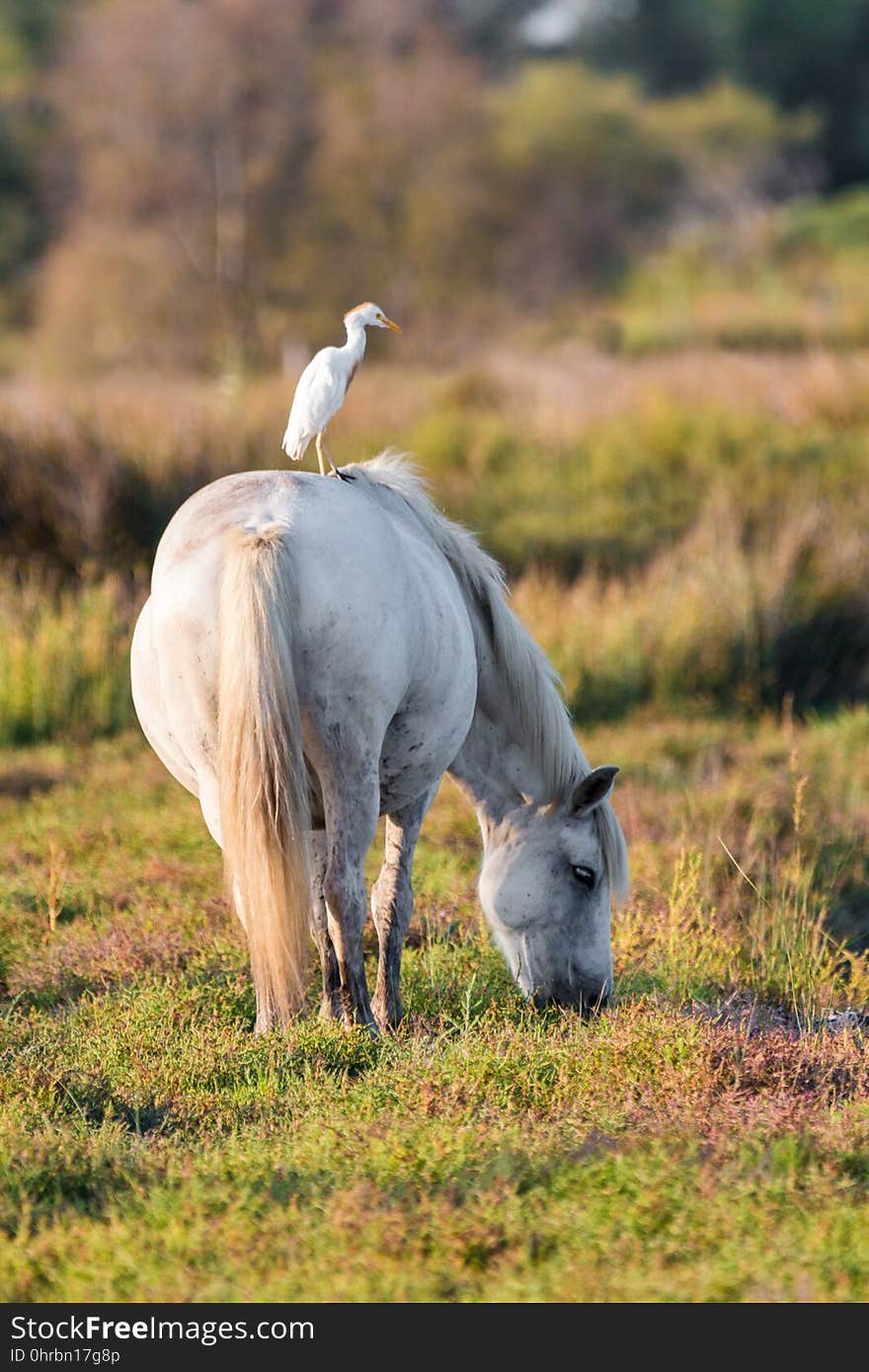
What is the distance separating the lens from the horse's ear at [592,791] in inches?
179

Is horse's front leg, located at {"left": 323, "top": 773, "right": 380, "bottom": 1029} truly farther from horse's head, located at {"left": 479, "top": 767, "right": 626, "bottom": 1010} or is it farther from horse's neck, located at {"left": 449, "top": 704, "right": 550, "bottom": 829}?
horse's neck, located at {"left": 449, "top": 704, "right": 550, "bottom": 829}

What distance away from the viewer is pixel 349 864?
3.97 meters

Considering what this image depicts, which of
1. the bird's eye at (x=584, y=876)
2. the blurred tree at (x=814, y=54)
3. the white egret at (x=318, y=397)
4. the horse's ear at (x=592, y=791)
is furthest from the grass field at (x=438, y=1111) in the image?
the blurred tree at (x=814, y=54)

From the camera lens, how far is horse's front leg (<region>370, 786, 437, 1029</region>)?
4520 mm

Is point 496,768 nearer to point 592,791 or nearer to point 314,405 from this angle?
point 592,791

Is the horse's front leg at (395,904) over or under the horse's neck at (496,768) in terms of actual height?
under

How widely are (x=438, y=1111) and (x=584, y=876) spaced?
1.25m

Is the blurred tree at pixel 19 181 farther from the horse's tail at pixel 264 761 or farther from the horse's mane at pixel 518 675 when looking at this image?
the horse's tail at pixel 264 761

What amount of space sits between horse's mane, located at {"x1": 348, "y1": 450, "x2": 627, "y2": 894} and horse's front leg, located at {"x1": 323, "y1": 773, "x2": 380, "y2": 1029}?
89cm

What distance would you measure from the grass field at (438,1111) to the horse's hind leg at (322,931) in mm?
201

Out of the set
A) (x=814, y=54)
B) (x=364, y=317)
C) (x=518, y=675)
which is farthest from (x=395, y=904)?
(x=814, y=54)
